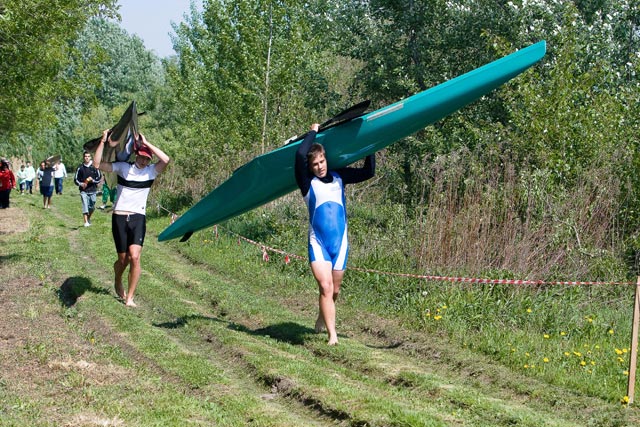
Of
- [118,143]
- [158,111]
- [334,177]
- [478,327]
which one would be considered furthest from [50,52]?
[158,111]

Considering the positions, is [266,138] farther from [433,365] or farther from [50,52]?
[433,365]

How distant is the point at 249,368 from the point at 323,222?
1638mm

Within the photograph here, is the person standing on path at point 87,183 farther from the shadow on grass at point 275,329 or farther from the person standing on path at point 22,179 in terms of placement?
the person standing on path at point 22,179

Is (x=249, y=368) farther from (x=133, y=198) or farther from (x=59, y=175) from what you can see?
(x=59, y=175)

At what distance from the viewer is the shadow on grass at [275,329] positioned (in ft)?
28.1

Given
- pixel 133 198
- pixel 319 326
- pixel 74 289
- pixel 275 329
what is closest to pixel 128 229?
pixel 133 198

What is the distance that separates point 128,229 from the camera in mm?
9992

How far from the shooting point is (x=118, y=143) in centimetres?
1009

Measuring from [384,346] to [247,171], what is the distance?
2.70 m

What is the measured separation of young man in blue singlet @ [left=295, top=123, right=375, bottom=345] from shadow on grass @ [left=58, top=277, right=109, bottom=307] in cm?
394

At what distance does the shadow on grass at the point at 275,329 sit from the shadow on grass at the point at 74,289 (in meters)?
1.65

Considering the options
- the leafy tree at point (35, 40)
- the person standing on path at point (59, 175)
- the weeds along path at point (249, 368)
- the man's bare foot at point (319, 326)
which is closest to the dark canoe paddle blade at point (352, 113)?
the man's bare foot at point (319, 326)

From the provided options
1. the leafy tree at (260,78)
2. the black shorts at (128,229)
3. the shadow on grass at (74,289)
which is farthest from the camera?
the leafy tree at (260,78)

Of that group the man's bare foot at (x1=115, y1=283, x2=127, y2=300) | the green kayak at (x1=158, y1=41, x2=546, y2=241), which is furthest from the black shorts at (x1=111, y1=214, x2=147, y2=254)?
the green kayak at (x1=158, y1=41, x2=546, y2=241)
